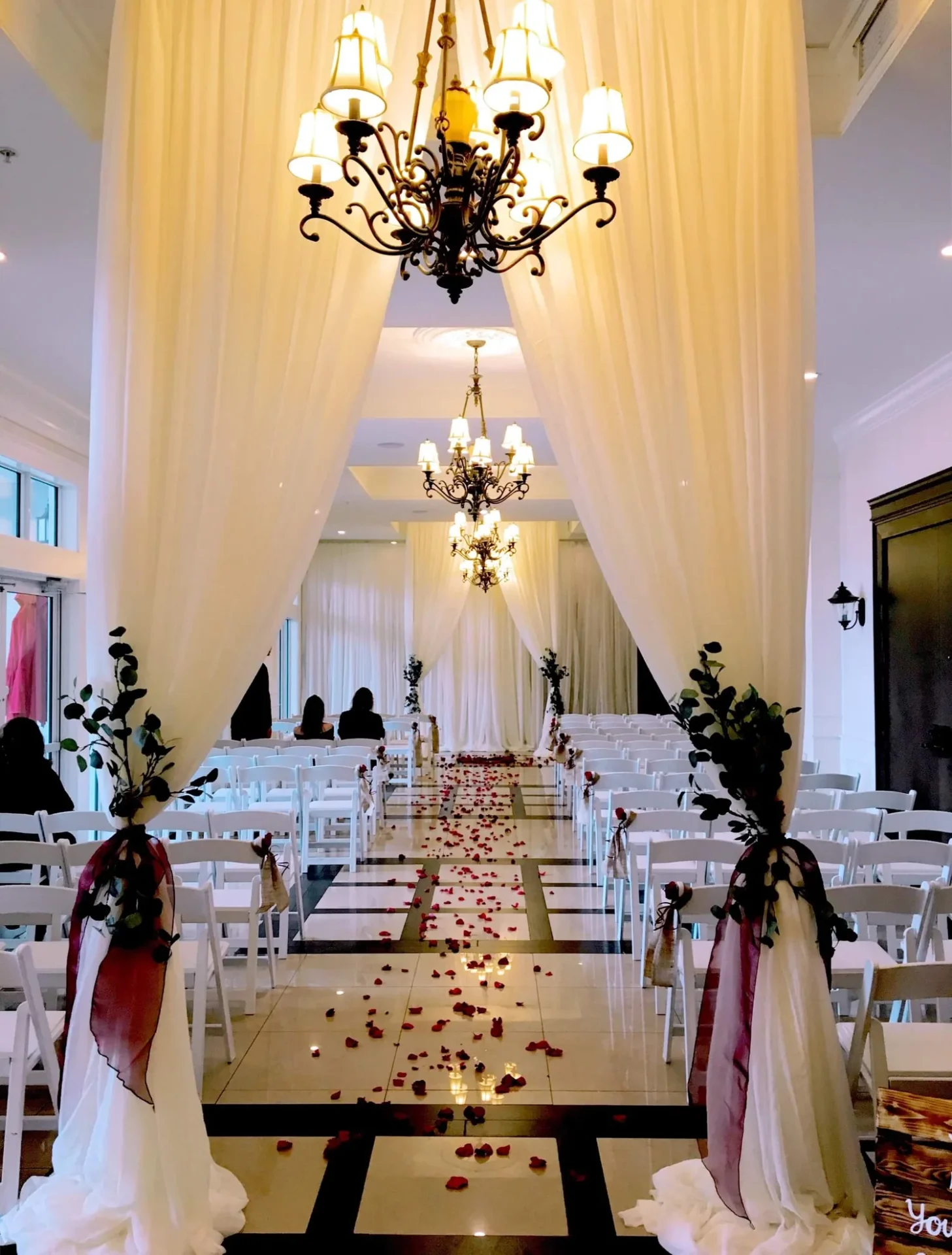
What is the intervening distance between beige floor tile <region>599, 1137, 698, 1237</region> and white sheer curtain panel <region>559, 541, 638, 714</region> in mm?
13458

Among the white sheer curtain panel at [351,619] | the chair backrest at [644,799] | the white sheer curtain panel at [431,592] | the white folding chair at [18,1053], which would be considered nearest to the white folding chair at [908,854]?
the chair backrest at [644,799]

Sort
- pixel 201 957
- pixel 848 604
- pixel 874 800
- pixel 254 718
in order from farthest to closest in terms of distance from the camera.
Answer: pixel 254 718 < pixel 848 604 < pixel 874 800 < pixel 201 957

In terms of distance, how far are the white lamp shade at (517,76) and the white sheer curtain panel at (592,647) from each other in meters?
14.4

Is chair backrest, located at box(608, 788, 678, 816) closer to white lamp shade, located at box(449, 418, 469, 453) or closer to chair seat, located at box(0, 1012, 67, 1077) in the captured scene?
white lamp shade, located at box(449, 418, 469, 453)

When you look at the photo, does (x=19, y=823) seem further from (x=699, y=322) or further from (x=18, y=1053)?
(x=699, y=322)

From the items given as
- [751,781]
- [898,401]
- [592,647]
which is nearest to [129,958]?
[751,781]

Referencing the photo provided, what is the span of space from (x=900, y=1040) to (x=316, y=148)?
3.02 m

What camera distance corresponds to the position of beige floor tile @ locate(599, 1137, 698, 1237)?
2.85m

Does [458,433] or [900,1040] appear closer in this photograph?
[900,1040]

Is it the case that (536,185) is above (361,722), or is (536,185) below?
above

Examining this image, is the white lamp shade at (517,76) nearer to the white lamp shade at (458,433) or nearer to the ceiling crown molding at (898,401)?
the white lamp shade at (458,433)

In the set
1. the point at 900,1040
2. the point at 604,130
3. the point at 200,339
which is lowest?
the point at 900,1040

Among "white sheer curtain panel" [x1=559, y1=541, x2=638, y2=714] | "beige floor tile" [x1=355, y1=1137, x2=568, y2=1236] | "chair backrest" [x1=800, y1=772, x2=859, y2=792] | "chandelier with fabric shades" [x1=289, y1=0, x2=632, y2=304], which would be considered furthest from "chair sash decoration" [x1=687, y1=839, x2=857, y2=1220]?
"white sheer curtain panel" [x1=559, y1=541, x2=638, y2=714]

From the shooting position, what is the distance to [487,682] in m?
16.5
